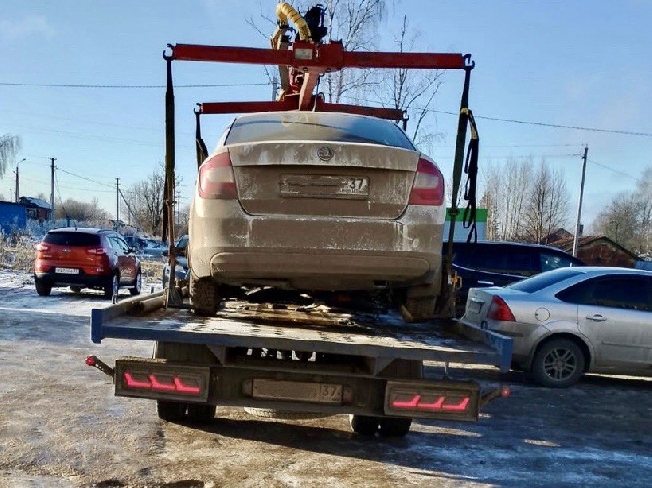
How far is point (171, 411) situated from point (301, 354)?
1326 mm

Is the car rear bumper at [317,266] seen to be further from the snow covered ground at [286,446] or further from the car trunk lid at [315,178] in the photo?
the snow covered ground at [286,446]

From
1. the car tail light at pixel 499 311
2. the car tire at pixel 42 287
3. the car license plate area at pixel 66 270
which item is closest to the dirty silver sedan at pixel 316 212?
the car tail light at pixel 499 311

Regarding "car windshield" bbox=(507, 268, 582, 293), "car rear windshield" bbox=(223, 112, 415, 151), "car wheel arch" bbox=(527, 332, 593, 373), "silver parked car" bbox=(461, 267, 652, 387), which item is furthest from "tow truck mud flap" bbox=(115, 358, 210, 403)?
"car windshield" bbox=(507, 268, 582, 293)

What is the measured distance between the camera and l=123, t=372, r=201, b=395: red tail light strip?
14.3 feet

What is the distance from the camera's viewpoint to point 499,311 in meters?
8.10

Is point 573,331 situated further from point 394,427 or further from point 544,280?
point 394,427

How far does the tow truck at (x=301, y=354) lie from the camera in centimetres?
422

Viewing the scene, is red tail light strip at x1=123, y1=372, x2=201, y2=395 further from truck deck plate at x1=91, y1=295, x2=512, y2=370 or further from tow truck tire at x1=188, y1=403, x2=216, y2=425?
tow truck tire at x1=188, y1=403, x2=216, y2=425

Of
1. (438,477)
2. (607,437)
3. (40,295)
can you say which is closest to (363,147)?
(438,477)

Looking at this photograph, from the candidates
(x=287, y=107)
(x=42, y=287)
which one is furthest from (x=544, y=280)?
(x=42, y=287)

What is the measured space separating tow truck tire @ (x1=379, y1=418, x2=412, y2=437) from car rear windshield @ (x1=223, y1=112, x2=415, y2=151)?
6.89 feet

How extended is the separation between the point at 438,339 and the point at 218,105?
4116 millimetres

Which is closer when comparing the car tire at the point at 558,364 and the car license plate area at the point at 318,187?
the car license plate area at the point at 318,187

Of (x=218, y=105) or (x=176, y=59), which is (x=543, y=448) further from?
(x=218, y=105)
